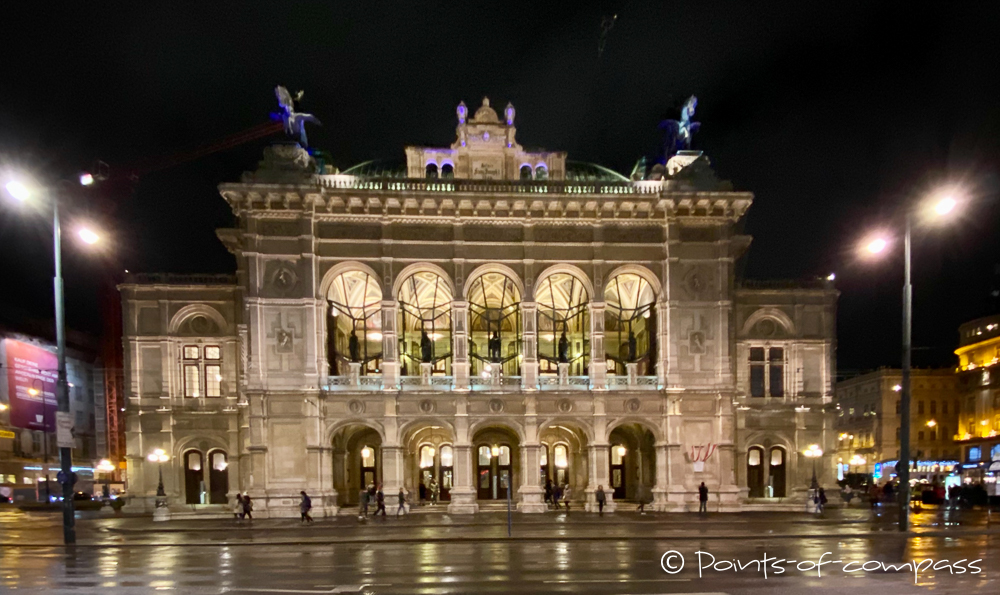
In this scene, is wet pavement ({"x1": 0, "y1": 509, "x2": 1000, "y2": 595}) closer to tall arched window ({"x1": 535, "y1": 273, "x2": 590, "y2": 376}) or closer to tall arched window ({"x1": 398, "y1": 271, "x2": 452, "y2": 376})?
tall arched window ({"x1": 535, "y1": 273, "x2": 590, "y2": 376})

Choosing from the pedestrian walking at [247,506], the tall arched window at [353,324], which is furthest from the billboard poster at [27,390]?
the pedestrian walking at [247,506]

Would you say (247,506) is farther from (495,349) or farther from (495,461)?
(495,461)

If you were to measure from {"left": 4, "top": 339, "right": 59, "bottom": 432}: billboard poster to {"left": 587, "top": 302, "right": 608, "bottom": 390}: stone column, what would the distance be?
149 ft

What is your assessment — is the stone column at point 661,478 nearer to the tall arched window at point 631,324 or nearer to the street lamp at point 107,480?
the tall arched window at point 631,324

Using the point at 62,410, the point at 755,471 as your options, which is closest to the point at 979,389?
the point at 755,471

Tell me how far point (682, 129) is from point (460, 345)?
59.0ft

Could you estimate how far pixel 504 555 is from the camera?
69.1ft

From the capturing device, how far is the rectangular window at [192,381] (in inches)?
1603

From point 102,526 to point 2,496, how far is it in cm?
3983

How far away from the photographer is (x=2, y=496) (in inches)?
2478

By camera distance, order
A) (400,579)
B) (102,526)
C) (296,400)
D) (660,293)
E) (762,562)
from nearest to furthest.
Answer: (400,579), (762,562), (102,526), (296,400), (660,293)

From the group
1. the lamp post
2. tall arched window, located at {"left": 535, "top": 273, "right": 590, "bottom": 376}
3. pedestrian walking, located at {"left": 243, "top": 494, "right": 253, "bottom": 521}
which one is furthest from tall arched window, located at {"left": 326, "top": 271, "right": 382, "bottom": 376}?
tall arched window, located at {"left": 535, "top": 273, "right": 590, "bottom": 376}

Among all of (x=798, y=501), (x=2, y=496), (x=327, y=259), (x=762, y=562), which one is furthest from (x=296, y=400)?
(x=2, y=496)

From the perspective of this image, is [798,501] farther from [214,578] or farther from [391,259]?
[214,578]
